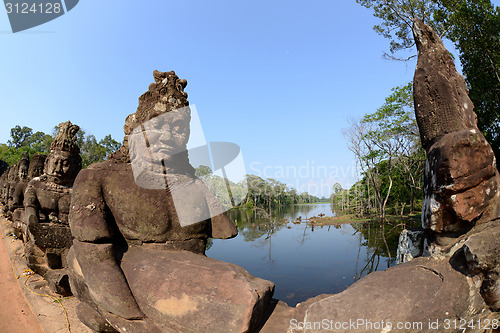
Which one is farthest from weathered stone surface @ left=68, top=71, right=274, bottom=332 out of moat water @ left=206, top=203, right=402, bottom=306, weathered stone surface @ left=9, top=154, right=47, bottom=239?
moat water @ left=206, top=203, right=402, bottom=306

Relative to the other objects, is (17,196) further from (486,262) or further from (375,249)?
(375,249)

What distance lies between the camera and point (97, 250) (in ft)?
6.89

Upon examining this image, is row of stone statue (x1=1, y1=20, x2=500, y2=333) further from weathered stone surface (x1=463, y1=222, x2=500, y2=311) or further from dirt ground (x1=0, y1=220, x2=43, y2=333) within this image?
dirt ground (x1=0, y1=220, x2=43, y2=333)

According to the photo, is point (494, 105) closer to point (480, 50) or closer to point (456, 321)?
point (480, 50)

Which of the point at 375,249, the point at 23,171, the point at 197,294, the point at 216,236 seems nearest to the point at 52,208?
the point at 216,236

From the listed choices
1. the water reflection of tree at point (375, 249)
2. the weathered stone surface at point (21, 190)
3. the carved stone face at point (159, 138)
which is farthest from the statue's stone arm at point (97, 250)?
the water reflection of tree at point (375, 249)

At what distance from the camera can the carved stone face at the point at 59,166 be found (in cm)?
468

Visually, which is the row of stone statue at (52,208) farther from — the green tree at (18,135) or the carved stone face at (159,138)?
the green tree at (18,135)

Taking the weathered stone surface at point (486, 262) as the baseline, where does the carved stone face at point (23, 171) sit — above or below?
above

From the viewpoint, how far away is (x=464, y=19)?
1069cm

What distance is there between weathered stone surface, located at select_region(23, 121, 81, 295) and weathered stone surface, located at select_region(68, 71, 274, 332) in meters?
2.34

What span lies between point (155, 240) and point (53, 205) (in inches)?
137

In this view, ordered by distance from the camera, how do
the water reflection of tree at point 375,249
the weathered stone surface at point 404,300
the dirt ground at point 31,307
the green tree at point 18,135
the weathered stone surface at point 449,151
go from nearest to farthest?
the weathered stone surface at point 404,300 < the weathered stone surface at point 449,151 < the dirt ground at point 31,307 < the water reflection of tree at point 375,249 < the green tree at point 18,135

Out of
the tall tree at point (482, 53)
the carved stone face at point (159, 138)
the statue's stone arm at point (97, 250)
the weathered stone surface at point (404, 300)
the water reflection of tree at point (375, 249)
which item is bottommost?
the water reflection of tree at point (375, 249)
